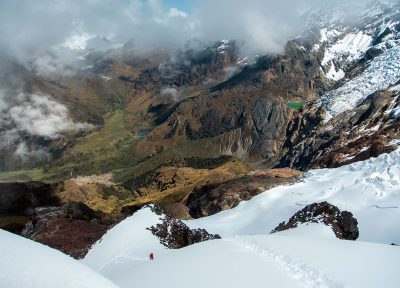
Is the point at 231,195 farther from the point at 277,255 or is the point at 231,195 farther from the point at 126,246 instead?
the point at 277,255

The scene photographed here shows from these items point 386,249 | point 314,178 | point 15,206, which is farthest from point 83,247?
point 15,206

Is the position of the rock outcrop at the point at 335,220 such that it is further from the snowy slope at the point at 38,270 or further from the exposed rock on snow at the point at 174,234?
the snowy slope at the point at 38,270

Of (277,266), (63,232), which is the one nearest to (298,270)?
(277,266)

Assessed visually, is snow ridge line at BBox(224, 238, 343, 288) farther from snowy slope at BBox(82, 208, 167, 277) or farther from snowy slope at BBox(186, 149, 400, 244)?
snowy slope at BBox(186, 149, 400, 244)

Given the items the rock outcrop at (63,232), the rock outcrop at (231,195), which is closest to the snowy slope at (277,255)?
the rock outcrop at (63,232)

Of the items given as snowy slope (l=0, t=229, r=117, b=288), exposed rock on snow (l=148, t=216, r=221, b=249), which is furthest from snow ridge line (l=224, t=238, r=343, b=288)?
snowy slope (l=0, t=229, r=117, b=288)
